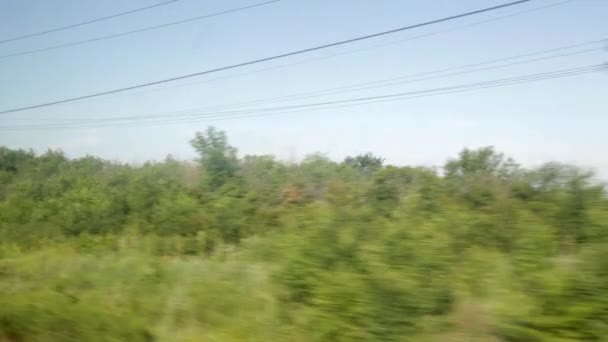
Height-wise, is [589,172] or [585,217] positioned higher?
[589,172]

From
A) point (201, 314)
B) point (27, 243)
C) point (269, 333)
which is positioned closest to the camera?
point (269, 333)

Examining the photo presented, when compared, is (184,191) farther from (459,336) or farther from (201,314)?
(459,336)

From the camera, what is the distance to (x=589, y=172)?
8.48 meters

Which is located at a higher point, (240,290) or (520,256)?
(520,256)

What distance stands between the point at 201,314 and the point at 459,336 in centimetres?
384

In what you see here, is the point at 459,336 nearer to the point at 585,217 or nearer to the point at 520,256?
the point at 520,256

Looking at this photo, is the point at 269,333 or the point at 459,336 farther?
the point at 269,333

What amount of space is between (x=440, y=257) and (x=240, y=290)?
318cm

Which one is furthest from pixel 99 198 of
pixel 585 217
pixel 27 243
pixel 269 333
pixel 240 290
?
pixel 585 217

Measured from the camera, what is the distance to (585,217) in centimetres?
778

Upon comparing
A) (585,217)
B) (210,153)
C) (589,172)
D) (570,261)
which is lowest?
(570,261)

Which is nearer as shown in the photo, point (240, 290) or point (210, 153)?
point (240, 290)

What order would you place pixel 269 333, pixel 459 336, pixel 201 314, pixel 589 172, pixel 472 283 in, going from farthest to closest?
pixel 589 172 → pixel 201 314 → pixel 472 283 → pixel 269 333 → pixel 459 336

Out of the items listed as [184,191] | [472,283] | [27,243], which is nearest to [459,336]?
[472,283]
